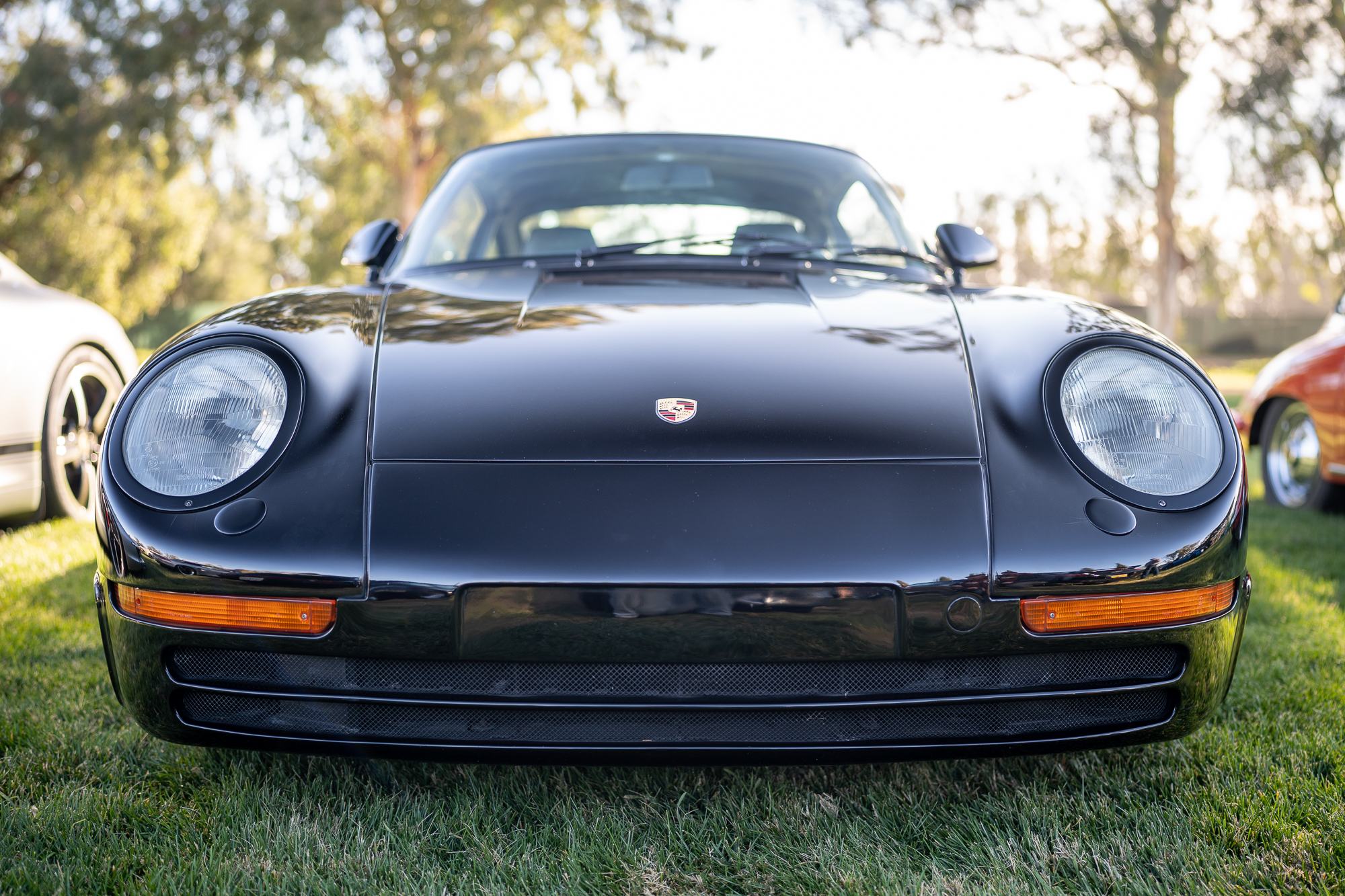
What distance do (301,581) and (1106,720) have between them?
3.76ft

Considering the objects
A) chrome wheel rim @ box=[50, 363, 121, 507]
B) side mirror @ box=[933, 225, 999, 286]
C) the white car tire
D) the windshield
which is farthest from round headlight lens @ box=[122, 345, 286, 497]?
chrome wheel rim @ box=[50, 363, 121, 507]

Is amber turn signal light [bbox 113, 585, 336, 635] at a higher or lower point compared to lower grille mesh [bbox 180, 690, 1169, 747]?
higher

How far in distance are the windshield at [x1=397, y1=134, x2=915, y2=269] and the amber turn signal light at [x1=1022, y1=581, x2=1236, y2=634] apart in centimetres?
A: 141

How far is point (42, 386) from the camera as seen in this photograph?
3.27m

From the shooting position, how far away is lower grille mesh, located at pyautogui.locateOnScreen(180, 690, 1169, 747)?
1.30 meters

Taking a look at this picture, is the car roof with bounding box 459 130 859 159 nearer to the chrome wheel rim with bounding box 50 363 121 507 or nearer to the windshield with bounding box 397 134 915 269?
the windshield with bounding box 397 134 915 269

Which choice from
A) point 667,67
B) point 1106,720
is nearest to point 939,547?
point 1106,720

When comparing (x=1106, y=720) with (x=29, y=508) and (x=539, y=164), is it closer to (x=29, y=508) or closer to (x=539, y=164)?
(x=539, y=164)

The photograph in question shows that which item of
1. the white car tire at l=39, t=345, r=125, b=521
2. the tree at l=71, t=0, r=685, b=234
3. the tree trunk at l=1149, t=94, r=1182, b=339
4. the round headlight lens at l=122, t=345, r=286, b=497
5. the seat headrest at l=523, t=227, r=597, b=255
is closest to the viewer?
the round headlight lens at l=122, t=345, r=286, b=497

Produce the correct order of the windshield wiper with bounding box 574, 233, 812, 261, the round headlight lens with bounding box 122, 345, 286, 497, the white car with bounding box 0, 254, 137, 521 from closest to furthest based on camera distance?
1. the round headlight lens with bounding box 122, 345, 286, 497
2. the windshield wiper with bounding box 574, 233, 812, 261
3. the white car with bounding box 0, 254, 137, 521

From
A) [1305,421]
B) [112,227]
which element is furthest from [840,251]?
[112,227]

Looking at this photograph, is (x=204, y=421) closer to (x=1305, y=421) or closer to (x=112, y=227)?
(x=1305, y=421)

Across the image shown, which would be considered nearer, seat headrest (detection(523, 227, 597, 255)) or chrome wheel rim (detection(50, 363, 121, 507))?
seat headrest (detection(523, 227, 597, 255))

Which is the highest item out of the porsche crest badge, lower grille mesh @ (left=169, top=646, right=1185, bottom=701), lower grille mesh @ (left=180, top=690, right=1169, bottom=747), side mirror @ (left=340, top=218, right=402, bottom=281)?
side mirror @ (left=340, top=218, right=402, bottom=281)
